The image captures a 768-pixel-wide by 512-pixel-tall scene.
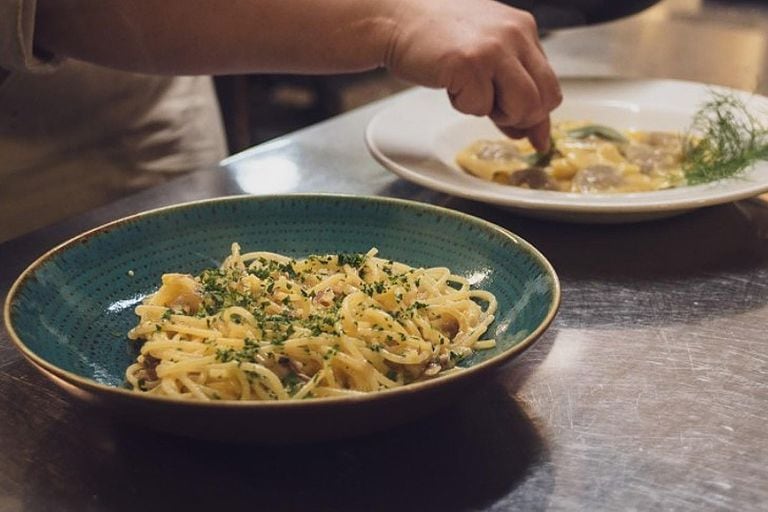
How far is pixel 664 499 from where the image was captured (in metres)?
0.65

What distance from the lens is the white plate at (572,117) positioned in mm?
1031

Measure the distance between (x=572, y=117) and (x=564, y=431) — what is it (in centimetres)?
81

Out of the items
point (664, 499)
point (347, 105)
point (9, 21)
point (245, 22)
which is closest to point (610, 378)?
point (664, 499)

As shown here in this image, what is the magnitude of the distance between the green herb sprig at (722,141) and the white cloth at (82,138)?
81 cm

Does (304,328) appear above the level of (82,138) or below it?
above

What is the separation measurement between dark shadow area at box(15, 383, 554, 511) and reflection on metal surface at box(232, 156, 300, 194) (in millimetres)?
549

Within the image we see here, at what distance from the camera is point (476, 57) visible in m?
1.13

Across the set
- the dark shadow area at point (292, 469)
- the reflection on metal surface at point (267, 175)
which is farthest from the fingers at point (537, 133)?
the dark shadow area at point (292, 469)

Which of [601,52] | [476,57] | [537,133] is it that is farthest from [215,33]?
[601,52]

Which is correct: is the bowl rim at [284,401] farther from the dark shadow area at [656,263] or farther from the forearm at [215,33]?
the forearm at [215,33]

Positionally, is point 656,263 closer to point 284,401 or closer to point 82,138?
point 284,401

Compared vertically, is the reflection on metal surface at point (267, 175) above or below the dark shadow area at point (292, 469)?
below

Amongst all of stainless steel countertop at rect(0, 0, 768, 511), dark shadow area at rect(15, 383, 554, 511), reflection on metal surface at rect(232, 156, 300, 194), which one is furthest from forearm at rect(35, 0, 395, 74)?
dark shadow area at rect(15, 383, 554, 511)

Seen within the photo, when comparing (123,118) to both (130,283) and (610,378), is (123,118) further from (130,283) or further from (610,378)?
(610,378)
